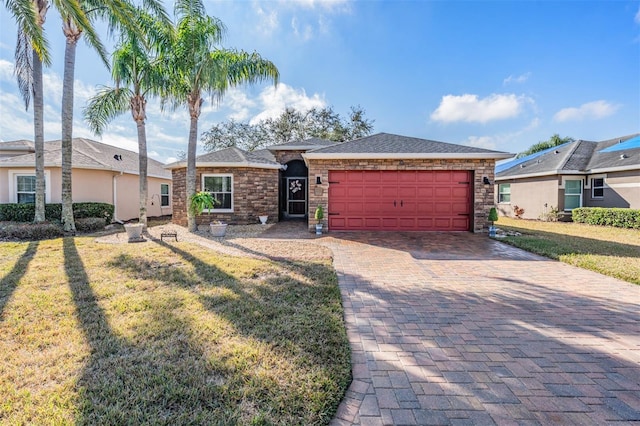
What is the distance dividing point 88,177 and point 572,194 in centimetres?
2494

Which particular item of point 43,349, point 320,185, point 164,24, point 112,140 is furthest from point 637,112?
point 112,140

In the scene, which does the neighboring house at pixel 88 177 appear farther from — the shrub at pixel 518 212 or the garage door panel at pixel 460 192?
the shrub at pixel 518 212

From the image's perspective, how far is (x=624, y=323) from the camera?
12.0ft

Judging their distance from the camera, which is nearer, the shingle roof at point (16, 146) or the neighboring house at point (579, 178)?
the neighboring house at point (579, 178)

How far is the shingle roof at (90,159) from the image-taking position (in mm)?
12158

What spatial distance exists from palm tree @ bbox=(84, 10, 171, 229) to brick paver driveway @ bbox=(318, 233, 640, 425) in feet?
32.4

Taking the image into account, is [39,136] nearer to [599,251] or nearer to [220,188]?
[220,188]

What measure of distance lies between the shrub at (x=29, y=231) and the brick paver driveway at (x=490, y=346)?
10260 millimetres

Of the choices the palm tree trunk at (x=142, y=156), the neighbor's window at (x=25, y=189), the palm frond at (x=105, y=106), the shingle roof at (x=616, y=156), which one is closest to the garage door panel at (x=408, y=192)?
the palm tree trunk at (x=142, y=156)

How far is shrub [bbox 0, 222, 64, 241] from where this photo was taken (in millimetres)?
9141

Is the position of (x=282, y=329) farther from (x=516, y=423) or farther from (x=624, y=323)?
(x=624, y=323)

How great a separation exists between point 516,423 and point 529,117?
2285 cm

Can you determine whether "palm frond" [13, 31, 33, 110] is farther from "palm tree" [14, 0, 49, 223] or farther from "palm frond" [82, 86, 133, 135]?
"palm frond" [82, 86, 133, 135]

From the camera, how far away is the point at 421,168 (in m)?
10.5
